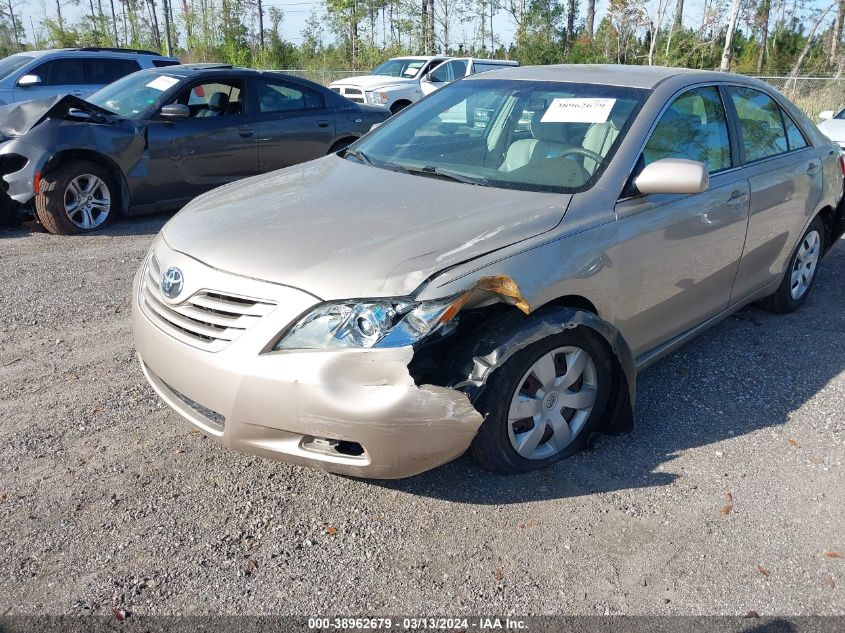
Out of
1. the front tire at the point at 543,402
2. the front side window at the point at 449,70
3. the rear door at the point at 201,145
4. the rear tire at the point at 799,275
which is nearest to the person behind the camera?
the front tire at the point at 543,402

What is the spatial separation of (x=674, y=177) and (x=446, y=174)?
106 centimetres

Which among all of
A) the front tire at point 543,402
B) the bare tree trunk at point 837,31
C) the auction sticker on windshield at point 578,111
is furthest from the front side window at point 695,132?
the bare tree trunk at point 837,31

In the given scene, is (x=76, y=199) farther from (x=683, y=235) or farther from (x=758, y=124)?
(x=758, y=124)

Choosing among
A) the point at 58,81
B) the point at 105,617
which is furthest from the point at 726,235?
the point at 58,81

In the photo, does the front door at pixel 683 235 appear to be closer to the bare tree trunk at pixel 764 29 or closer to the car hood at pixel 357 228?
the car hood at pixel 357 228

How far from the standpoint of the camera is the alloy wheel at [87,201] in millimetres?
6961

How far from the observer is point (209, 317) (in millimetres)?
2793

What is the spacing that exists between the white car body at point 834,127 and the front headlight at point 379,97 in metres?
9.23

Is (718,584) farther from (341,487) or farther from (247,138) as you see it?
(247,138)

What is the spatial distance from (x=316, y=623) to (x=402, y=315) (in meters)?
1.06

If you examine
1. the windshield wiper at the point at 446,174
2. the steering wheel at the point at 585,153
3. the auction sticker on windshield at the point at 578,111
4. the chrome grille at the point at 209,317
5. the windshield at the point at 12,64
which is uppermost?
the windshield at the point at 12,64

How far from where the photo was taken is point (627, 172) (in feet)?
11.1

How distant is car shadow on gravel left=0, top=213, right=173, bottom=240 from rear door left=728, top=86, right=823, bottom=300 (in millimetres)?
5342

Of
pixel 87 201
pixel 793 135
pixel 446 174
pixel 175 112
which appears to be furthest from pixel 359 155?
pixel 87 201
